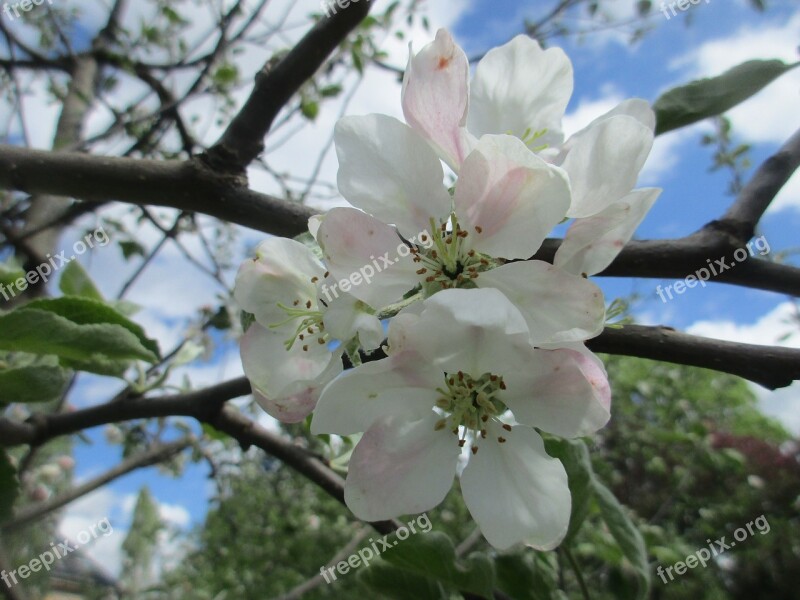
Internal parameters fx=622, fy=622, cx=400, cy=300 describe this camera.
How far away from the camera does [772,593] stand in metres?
6.25

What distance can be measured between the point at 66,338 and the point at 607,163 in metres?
0.67

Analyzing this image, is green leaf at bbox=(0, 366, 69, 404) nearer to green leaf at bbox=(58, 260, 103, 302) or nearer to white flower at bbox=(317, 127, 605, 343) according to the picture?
green leaf at bbox=(58, 260, 103, 302)

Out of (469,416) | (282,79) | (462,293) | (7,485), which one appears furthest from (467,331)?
(7,485)

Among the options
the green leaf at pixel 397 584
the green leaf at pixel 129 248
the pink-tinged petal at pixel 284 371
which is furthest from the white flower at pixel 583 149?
the green leaf at pixel 129 248

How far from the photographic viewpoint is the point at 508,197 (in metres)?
0.52

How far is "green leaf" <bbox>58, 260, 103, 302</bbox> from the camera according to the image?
112cm

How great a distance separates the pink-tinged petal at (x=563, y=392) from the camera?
1.65 feet

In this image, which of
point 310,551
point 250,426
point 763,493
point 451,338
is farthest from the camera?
point 763,493

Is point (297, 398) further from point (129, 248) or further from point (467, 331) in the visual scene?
point (129, 248)

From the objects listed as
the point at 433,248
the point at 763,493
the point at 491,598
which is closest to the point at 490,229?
the point at 433,248

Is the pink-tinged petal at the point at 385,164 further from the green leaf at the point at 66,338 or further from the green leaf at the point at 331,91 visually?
the green leaf at the point at 331,91

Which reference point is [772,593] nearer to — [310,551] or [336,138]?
[310,551]

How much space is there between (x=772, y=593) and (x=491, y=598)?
23.2 ft

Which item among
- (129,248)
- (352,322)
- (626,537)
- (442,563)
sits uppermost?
(129,248)
